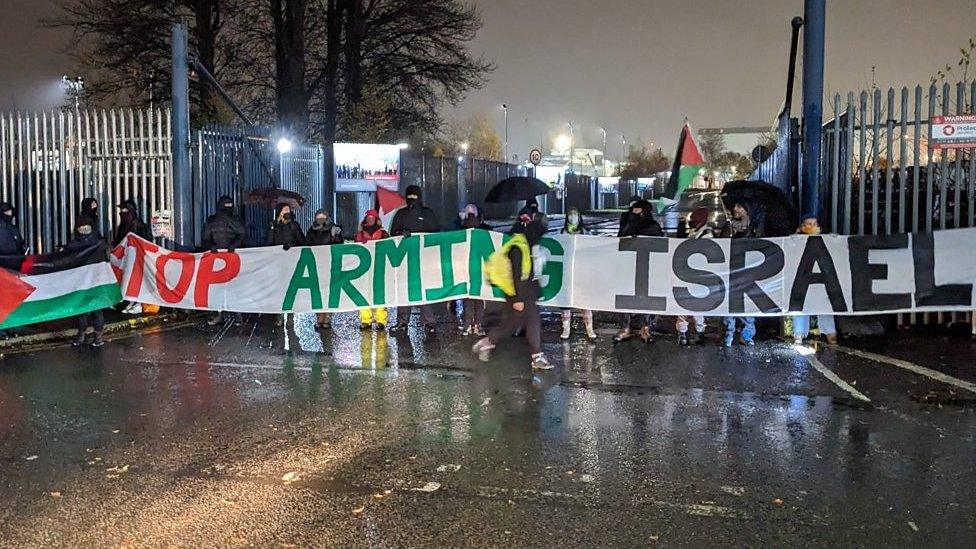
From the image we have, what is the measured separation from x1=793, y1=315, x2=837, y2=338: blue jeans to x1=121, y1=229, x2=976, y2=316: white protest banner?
0.19 meters

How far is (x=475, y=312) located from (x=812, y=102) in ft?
18.8

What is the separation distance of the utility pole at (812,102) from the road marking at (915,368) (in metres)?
2.67

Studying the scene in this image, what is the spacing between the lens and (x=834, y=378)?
28.8 ft

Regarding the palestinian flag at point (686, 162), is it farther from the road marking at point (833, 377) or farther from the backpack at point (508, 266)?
the backpack at point (508, 266)

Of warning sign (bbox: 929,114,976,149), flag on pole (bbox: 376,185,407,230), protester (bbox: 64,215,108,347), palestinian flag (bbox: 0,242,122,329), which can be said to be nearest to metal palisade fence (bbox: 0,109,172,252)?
protester (bbox: 64,215,108,347)

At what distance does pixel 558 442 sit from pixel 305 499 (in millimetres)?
2056

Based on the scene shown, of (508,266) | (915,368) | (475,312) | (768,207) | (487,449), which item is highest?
(768,207)

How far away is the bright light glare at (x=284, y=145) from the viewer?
1827 centimetres

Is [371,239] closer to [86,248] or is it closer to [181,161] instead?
[86,248]

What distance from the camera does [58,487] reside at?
5602 mm

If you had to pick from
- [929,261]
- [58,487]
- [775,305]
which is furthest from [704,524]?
[929,261]

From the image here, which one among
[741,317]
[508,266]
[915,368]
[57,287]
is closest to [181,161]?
[57,287]

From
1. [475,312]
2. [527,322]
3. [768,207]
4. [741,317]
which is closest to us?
[527,322]

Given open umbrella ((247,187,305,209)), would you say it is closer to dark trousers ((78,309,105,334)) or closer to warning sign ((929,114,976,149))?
dark trousers ((78,309,105,334))
